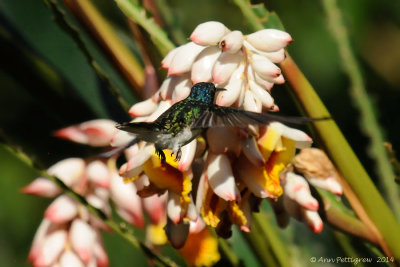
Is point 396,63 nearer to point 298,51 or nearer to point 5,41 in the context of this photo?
point 298,51

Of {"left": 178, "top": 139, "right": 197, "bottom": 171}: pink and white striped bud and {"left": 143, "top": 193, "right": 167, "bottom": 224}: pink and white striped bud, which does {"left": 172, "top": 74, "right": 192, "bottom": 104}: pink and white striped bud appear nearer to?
{"left": 178, "top": 139, "right": 197, "bottom": 171}: pink and white striped bud

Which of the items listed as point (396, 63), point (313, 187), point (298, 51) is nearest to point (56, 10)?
point (313, 187)

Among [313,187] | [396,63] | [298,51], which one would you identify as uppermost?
[313,187]

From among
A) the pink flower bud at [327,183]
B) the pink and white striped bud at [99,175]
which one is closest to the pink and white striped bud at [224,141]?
the pink flower bud at [327,183]

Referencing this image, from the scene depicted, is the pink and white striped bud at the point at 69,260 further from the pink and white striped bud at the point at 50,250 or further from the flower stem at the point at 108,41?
the flower stem at the point at 108,41

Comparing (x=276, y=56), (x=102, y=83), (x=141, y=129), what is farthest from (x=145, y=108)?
(x=102, y=83)

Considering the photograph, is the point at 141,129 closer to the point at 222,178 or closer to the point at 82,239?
the point at 222,178

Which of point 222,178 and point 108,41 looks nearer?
point 222,178
